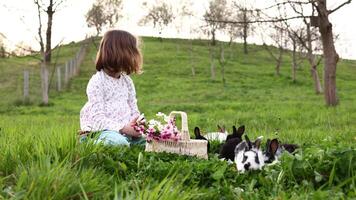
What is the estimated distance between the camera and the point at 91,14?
48094 millimetres

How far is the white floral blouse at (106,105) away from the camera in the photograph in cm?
578

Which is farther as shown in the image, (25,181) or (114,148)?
(114,148)

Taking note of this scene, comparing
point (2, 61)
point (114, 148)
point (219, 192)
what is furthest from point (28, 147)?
point (2, 61)

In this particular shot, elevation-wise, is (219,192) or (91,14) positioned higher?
(91,14)

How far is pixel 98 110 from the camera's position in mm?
5824

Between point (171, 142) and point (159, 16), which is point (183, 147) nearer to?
point (171, 142)

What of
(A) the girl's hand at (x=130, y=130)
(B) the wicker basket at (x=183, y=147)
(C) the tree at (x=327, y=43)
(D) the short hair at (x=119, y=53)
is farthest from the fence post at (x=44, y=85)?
(B) the wicker basket at (x=183, y=147)

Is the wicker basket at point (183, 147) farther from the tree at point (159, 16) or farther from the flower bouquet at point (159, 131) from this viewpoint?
the tree at point (159, 16)

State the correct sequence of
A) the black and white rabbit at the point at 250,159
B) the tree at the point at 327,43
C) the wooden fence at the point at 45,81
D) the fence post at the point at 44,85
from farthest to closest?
the wooden fence at the point at 45,81, the fence post at the point at 44,85, the tree at the point at 327,43, the black and white rabbit at the point at 250,159

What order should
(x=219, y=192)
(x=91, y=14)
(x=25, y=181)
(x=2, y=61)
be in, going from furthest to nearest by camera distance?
(x=91, y=14)
(x=2, y=61)
(x=219, y=192)
(x=25, y=181)

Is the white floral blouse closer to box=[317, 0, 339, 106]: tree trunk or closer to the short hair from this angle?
the short hair

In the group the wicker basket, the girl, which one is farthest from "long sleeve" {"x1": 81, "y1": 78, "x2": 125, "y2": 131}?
the wicker basket

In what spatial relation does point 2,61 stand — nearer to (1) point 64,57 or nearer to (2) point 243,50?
(1) point 64,57

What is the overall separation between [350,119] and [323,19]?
418 centimetres
